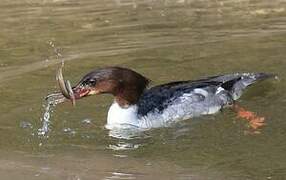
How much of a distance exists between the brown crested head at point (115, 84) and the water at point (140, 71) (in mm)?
440

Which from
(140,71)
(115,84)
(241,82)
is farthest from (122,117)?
(140,71)

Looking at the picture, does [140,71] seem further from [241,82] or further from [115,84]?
[115,84]

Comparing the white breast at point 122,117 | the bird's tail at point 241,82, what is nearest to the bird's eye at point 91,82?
the white breast at point 122,117

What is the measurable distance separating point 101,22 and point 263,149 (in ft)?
22.9

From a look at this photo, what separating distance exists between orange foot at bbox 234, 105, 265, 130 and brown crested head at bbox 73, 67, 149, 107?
1.15 metres

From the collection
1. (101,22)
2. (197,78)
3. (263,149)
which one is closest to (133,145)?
(263,149)

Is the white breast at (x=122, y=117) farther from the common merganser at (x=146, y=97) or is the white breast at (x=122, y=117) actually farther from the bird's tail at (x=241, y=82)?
the bird's tail at (x=241, y=82)

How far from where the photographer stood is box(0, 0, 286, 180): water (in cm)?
824

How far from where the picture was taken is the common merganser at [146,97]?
369 inches

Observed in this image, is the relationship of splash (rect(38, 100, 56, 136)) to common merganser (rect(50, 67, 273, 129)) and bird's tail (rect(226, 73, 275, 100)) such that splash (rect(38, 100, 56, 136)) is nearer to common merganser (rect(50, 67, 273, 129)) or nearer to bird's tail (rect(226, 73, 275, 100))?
common merganser (rect(50, 67, 273, 129))

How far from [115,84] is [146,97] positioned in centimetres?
51

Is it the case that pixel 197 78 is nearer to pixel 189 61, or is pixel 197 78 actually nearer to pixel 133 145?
pixel 189 61

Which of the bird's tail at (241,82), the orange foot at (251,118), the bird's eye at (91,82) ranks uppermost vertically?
the bird's tail at (241,82)

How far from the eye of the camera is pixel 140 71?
38.4 feet
